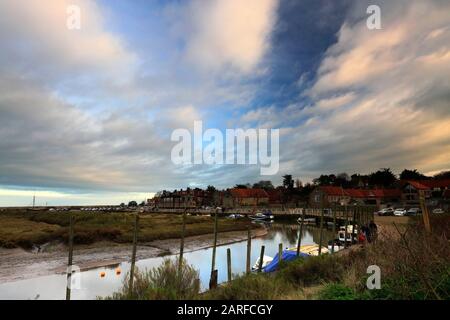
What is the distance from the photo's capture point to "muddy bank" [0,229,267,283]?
24.1m

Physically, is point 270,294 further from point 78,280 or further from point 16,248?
point 16,248

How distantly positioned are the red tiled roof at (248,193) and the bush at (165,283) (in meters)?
127

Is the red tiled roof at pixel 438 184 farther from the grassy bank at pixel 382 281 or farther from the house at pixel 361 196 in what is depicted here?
the grassy bank at pixel 382 281

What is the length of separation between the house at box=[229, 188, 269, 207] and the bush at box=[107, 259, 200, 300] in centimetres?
12625

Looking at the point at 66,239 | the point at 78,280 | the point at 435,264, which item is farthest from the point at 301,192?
the point at 435,264

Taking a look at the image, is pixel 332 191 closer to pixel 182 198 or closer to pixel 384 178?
pixel 384 178

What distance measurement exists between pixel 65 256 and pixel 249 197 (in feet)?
370

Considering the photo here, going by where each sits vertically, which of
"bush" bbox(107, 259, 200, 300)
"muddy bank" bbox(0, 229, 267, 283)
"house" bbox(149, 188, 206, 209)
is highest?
"house" bbox(149, 188, 206, 209)

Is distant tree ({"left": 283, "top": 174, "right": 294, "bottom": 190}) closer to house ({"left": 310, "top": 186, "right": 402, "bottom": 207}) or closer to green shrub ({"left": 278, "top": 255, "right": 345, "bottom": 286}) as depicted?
house ({"left": 310, "top": 186, "right": 402, "bottom": 207})

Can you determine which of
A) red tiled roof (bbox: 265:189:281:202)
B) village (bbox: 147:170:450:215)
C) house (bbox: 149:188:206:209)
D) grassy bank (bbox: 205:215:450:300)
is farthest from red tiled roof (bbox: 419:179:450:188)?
grassy bank (bbox: 205:215:450:300)

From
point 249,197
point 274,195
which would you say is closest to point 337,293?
point 249,197

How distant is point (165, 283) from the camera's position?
Answer: 11.6m

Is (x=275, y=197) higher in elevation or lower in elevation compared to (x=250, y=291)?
higher
